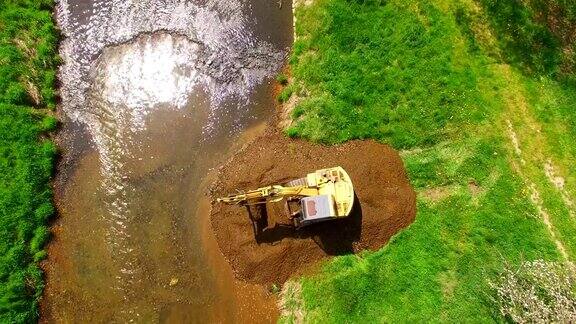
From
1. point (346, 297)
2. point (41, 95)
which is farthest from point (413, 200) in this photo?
point (41, 95)

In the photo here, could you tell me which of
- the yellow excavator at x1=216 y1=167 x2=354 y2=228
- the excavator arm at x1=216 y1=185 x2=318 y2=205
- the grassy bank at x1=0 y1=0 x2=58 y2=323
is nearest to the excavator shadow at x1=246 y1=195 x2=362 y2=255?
the yellow excavator at x1=216 y1=167 x2=354 y2=228

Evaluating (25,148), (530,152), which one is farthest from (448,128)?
(25,148)

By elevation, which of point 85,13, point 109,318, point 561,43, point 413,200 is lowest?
point 109,318

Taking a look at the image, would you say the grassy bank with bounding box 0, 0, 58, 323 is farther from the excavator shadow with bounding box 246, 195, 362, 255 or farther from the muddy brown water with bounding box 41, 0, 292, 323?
the excavator shadow with bounding box 246, 195, 362, 255

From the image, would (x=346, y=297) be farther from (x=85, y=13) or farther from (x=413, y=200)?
(x=85, y=13)

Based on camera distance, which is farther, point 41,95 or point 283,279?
point 41,95

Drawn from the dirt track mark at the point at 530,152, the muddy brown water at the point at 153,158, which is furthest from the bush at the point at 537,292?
the muddy brown water at the point at 153,158

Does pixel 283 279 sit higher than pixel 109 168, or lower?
lower
